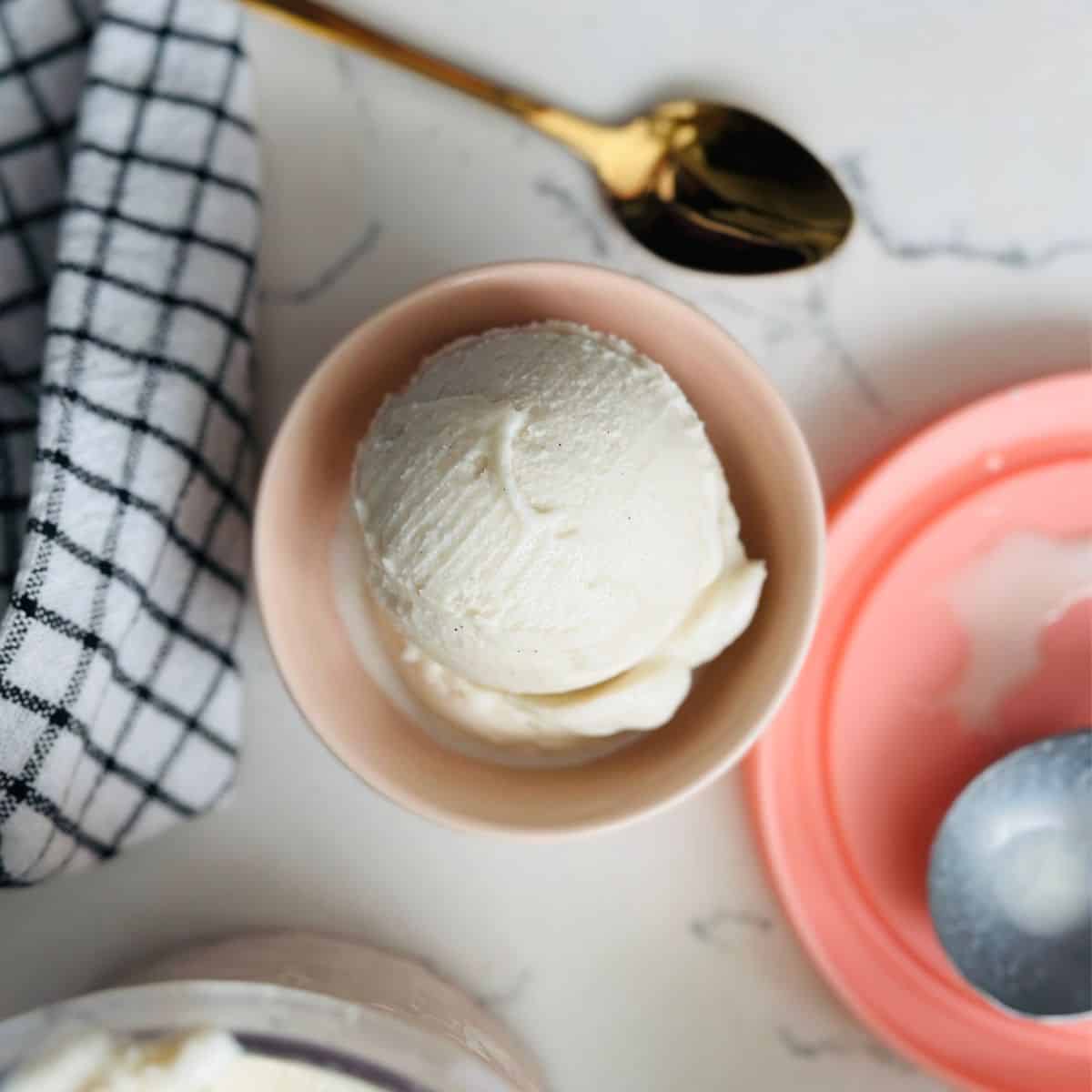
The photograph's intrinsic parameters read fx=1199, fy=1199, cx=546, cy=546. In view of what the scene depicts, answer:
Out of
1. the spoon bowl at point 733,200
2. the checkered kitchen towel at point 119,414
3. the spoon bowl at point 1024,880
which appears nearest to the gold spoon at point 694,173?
the spoon bowl at point 733,200

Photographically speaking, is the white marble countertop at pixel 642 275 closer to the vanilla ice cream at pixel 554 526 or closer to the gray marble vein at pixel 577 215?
the gray marble vein at pixel 577 215

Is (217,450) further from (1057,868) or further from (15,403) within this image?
(1057,868)

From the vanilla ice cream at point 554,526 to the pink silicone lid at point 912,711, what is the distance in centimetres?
12

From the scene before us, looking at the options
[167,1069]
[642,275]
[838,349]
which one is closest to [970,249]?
[838,349]

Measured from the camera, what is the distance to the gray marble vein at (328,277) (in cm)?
76

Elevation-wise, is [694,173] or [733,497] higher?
[694,173]

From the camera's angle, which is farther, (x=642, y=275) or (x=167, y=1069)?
(x=642, y=275)

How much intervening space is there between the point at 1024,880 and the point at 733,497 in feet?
0.94

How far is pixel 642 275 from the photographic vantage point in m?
0.75

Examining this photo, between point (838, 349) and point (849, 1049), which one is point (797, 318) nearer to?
point (838, 349)

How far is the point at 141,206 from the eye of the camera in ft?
2.30

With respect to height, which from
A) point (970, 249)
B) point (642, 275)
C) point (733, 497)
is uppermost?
point (970, 249)

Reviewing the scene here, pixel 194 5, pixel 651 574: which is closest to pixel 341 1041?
pixel 651 574

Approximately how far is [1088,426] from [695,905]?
0.38 meters
